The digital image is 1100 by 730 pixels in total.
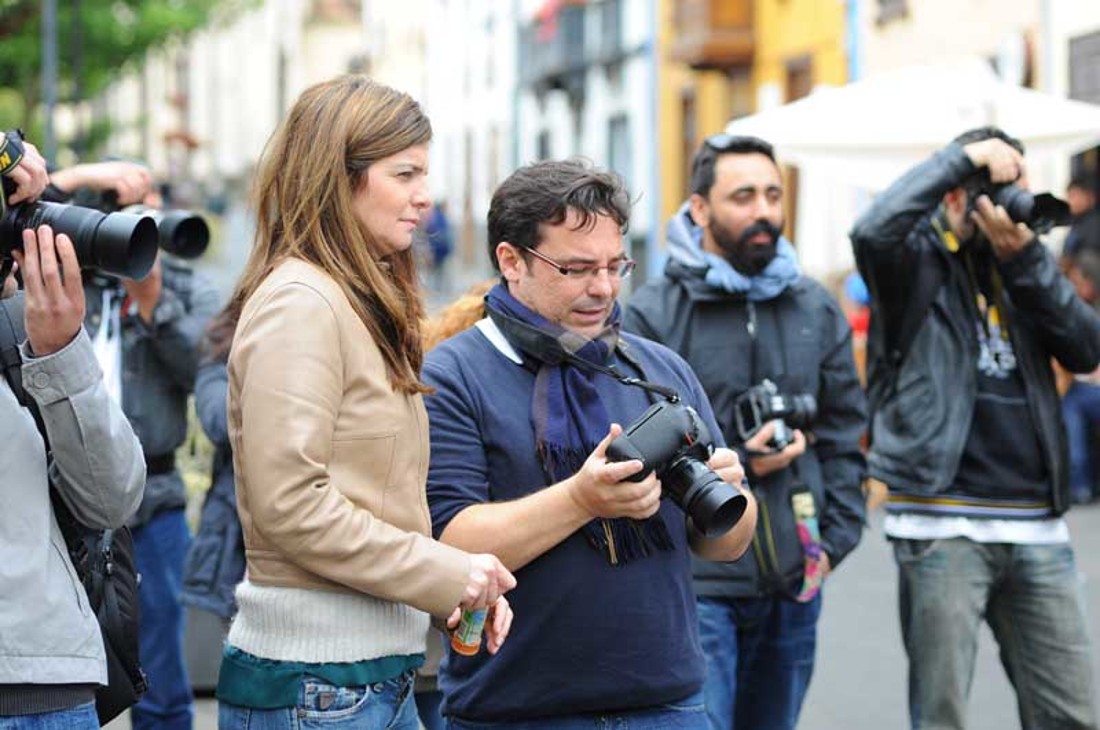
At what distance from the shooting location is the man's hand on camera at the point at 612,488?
3.91 meters

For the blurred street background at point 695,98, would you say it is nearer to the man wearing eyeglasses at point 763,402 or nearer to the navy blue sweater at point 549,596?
the navy blue sweater at point 549,596

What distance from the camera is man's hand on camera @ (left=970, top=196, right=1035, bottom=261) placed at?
231 inches

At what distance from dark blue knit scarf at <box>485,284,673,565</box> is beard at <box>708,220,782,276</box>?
5.39 feet

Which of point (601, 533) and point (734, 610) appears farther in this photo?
point (734, 610)

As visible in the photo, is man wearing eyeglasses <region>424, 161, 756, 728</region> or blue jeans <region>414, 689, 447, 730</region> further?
blue jeans <region>414, 689, 447, 730</region>

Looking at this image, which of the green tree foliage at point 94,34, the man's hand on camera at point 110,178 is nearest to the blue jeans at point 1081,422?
the man's hand on camera at point 110,178

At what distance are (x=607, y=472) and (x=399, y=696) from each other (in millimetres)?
537

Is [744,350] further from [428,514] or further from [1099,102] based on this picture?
[1099,102]

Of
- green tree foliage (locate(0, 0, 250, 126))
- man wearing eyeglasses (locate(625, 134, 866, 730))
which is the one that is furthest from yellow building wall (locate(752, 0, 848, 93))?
man wearing eyeglasses (locate(625, 134, 866, 730))

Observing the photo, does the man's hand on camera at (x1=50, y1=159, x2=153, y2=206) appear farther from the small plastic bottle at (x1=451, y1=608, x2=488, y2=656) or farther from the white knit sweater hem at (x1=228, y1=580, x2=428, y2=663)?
the small plastic bottle at (x1=451, y1=608, x2=488, y2=656)

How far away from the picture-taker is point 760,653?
5809 mm

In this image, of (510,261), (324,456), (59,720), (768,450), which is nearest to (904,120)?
(768,450)

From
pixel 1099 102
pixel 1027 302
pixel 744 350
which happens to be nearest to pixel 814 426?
pixel 744 350

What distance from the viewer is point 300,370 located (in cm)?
366
